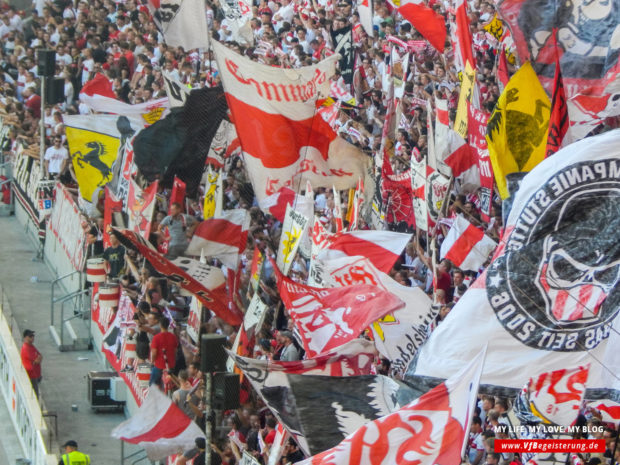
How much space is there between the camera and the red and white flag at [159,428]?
14555 mm

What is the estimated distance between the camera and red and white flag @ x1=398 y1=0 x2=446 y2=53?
67.1ft

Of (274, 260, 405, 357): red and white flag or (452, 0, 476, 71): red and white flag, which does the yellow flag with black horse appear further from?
(274, 260, 405, 357): red and white flag

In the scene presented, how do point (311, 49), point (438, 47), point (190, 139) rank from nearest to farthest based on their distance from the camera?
1. point (190, 139)
2. point (438, 47)
3. point (311, 49)

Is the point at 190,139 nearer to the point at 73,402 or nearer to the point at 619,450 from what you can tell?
the point at 73,402

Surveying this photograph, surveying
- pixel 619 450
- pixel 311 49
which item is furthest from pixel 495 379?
pixel 311 49

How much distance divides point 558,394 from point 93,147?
40.9 ft

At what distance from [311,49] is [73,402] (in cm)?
890

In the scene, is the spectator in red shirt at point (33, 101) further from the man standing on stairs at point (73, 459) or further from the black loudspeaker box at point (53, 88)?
the man standing on stairs at point (73, 459)

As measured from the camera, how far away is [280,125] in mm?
17172

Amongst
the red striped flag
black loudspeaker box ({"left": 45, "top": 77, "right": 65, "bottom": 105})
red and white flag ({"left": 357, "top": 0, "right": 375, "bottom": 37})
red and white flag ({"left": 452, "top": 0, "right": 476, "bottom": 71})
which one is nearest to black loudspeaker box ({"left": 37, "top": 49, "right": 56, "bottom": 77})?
black loudspeaker box ({"left": 45, "top": 77, "right": 65, "bottom": 105})

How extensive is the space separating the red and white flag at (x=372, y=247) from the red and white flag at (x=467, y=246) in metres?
0.58

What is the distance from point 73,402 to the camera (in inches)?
760

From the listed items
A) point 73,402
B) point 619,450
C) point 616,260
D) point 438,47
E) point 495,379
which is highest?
point 438,47

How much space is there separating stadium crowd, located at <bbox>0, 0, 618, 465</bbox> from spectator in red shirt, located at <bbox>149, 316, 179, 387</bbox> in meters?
0.02
